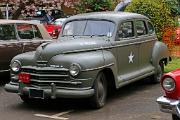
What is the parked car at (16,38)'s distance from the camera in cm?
1039

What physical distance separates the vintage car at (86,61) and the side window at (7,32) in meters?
1.67

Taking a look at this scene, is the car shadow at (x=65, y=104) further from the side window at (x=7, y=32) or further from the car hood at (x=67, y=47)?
the side window at (x=7, y=32)

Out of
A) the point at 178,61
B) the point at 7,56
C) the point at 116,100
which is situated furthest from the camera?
the point at 178,61

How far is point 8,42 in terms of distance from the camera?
1048cm

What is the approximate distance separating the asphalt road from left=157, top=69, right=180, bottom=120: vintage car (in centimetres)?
157

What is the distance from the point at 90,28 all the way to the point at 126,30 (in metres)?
0.79

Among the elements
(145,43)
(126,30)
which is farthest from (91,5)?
(126,30)

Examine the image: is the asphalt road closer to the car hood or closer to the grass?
the car hood

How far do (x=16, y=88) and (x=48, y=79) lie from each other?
0.70 m

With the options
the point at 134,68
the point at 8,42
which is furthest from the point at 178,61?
the point at 8,42

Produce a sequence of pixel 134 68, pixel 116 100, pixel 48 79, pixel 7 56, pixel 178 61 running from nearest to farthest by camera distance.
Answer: pixel 48 79, pixel 116 100, pixel 134 68, pixel 7 56, pixel 178 61

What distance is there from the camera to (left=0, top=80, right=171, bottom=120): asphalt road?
7.54 metres

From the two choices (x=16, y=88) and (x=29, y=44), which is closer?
(x=16, y=88)

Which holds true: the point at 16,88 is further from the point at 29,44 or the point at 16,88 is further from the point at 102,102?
the point at 29,44
